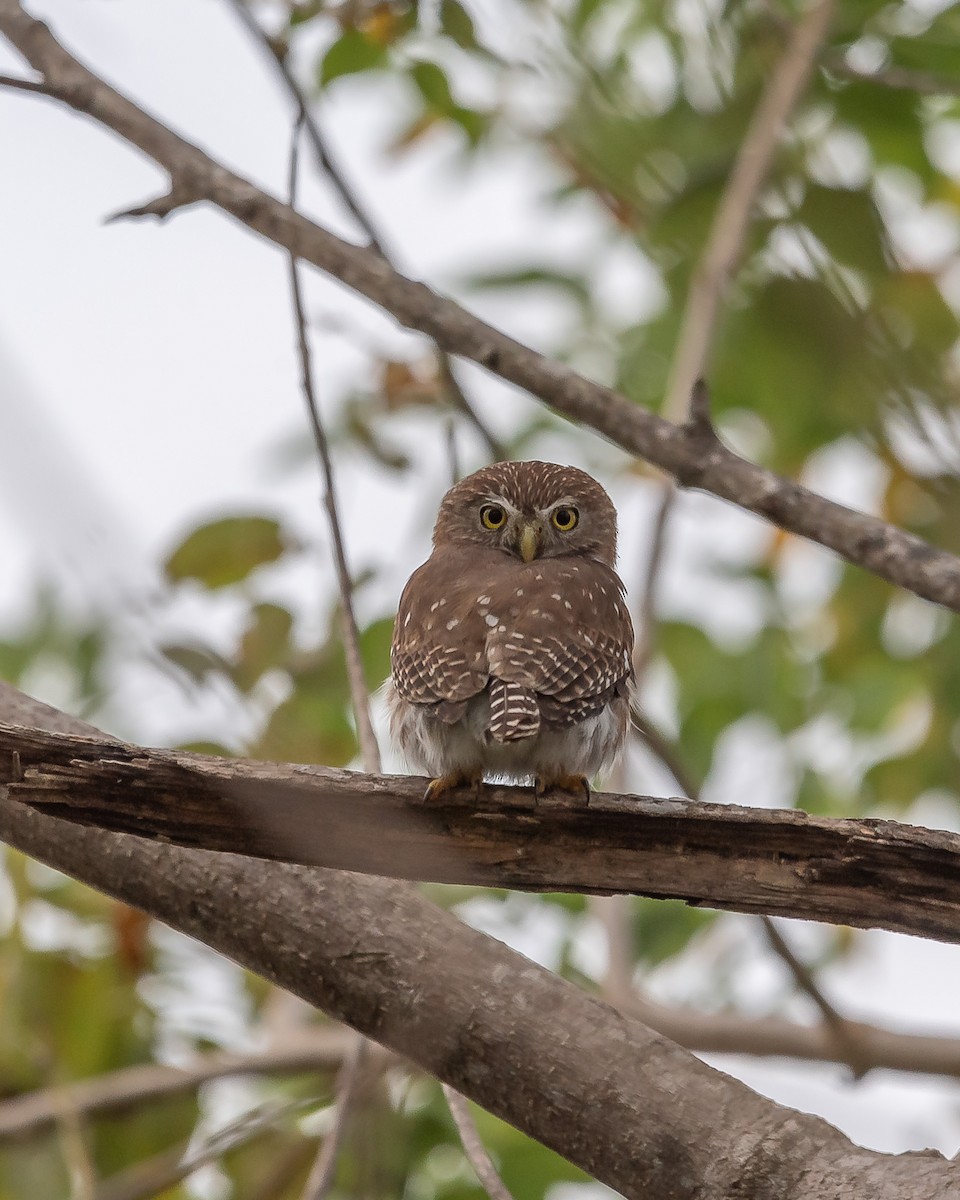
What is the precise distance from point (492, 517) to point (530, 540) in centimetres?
31

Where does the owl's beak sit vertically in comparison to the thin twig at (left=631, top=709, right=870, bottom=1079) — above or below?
above

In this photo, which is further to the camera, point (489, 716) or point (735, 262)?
point (735, 262)

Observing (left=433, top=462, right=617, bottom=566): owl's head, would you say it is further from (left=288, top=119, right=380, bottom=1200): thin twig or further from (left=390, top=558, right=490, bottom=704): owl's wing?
(left=288, top=119, right=380, bottom=1200): thin twig

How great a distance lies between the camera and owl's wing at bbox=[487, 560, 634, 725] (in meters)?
3.16

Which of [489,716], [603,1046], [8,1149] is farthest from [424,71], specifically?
[8,1149]

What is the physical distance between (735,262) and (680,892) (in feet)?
7.00

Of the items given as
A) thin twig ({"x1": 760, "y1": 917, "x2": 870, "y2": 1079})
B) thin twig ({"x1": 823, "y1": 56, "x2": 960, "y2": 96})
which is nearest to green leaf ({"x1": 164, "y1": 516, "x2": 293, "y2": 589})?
thin twig ({"x1": 760, "y1": 917, "x2": 870, "y2": 1079})

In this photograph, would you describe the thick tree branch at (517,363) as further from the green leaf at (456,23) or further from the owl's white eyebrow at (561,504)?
the owl's white eyebrow at (561,504)

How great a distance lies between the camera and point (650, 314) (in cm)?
623

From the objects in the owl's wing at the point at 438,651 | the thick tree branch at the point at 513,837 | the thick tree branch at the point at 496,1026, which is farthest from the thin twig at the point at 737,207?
the thick tree branch at the point at 496,1026

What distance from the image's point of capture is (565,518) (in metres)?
4.59

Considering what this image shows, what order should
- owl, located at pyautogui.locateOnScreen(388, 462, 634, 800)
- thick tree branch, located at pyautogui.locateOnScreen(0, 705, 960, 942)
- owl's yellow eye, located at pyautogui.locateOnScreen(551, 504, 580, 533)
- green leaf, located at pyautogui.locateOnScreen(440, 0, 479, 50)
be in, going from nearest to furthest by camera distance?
1. thick tree branch, located at pyautogui.locateOnScreen(0, 705, 960, 942)
2. owl, located at pyautogui.locateOnScreen(388, 462, 634, 800)
3. green leaf, located at pyautogui.locateOnScreen(440, 0, 479, 50)
4. owl's yellow eye, located at pyautogui.locateOnScreen(551, 504, 580, 533)

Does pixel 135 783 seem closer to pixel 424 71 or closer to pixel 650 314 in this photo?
pixel 424 71

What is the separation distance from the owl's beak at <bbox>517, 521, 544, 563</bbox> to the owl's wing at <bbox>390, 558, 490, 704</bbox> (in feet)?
1.91
